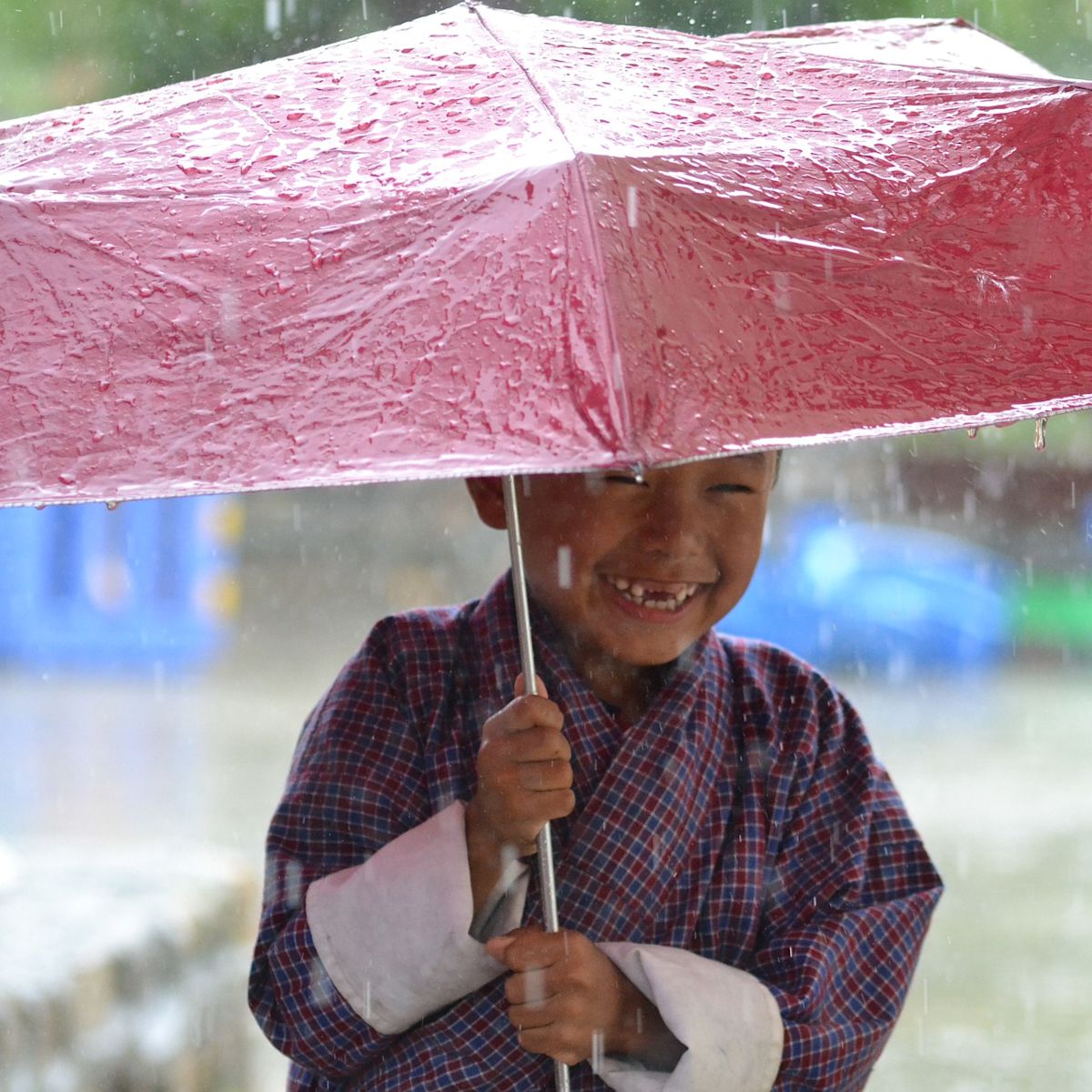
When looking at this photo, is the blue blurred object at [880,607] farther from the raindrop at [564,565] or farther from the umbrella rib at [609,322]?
the umbrella rib at [609,322]

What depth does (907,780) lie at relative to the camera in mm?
7844

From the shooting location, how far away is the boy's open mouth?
5.68 ft

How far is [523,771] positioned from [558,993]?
0.78 ft

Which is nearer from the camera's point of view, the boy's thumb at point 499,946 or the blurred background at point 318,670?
the boy's thumb at point 499,946

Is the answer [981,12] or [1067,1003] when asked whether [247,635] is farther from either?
[1067,1003]

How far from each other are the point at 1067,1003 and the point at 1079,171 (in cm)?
435

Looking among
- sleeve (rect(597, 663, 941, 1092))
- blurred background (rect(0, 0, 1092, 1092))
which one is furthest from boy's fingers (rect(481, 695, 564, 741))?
blurred background (rect(0, 0, 1092, 1092))

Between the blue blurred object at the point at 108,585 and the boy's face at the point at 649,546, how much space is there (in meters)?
9.55

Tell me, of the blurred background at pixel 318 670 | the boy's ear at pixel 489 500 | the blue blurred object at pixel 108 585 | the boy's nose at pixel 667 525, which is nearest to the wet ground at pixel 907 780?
the blurred background at pixel 318 670

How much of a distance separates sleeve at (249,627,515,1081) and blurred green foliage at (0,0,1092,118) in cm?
592

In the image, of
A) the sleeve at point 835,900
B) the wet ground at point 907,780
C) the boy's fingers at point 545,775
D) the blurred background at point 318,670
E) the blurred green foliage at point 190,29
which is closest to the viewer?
the boy's fingers at point 545,775

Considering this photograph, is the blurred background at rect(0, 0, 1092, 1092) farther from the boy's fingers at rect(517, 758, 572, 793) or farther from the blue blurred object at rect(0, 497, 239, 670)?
the boy's fingers at rect(517, 758, 572, 793)

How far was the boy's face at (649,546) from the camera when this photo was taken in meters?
1.68

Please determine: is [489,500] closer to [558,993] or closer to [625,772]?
[625,772]
